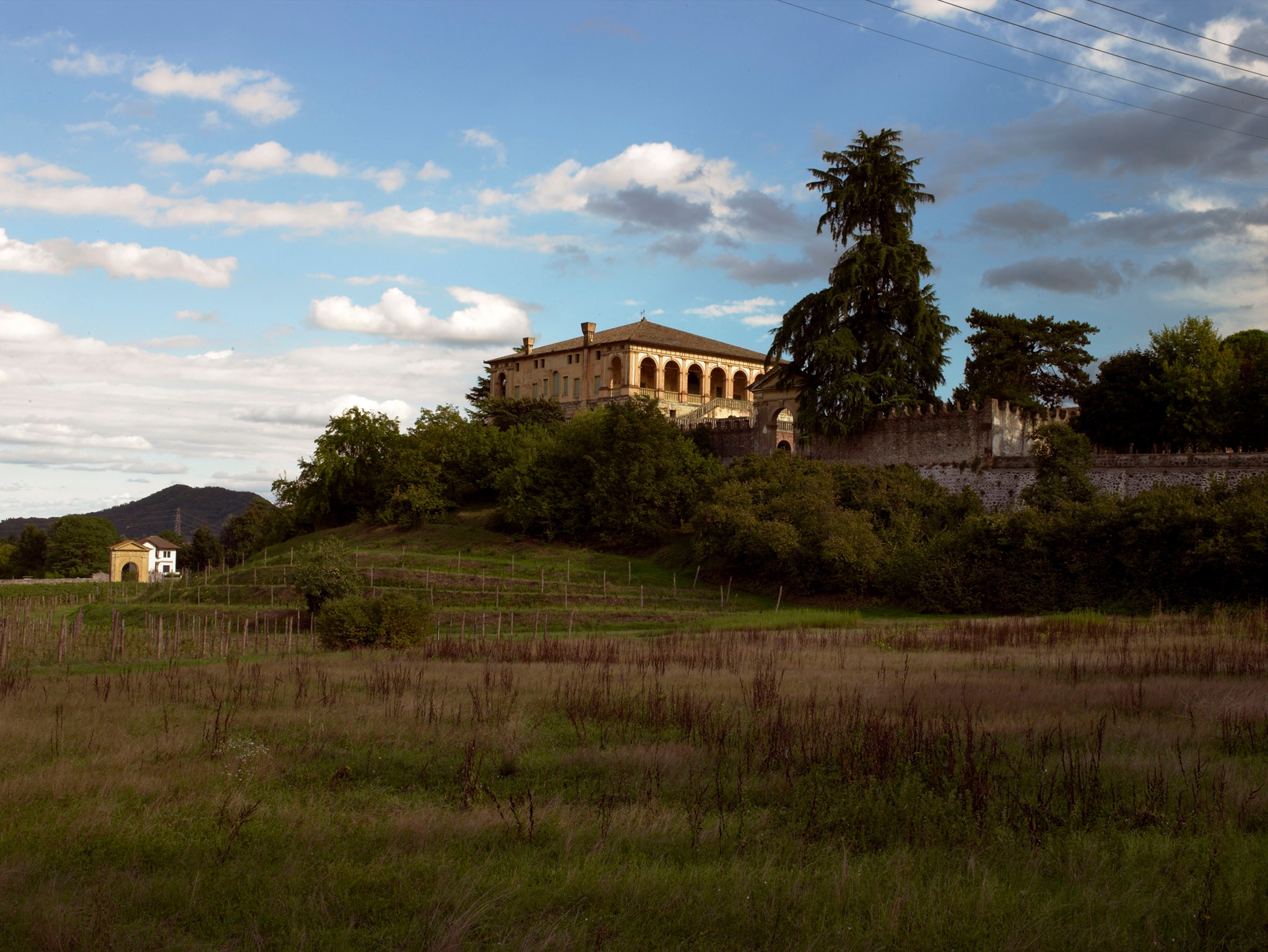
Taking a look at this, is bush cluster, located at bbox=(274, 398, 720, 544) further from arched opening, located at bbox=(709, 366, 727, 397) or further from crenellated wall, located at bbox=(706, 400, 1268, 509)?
arched opening, located at bbox=(709, 366, 727, 397)

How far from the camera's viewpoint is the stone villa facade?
1405 inches

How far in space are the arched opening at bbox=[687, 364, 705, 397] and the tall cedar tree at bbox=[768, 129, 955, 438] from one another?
1085 inches

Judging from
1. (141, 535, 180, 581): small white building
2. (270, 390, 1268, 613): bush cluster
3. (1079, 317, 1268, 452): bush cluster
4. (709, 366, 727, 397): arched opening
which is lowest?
(141, 535, 180, 581): small white building

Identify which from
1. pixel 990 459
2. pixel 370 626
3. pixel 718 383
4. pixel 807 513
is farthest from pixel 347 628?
pixel 718 383

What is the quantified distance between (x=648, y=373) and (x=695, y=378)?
3709mm

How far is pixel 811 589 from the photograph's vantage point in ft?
118

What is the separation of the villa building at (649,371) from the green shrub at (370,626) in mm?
42155

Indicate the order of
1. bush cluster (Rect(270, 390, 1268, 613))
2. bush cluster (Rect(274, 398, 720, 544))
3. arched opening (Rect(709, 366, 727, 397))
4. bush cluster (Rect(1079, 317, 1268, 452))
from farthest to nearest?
arched opening (Rect(709, 366, 727, 397)) < bush cluster (Rect(274, 398, 720, 544)) < bush cluster (Rect(1079, 317, 1268, 452)) < bush cluster (Rect(270, 390, 1268, 613))

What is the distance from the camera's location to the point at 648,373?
73688 millimetres

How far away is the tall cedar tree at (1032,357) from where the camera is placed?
53094 mm

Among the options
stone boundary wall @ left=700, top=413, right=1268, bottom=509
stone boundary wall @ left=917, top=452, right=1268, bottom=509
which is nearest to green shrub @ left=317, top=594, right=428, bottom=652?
stone boundary wall @ left=700, top=413, right=1268, bottom=509

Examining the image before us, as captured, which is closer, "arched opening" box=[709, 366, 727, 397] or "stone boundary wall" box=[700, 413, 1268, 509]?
"stone boundary wall" box=[700, 413, 1268, 509]

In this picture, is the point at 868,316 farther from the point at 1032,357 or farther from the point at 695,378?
the point at 695,378

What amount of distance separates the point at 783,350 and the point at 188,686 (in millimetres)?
32124
